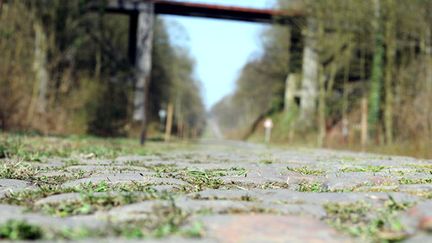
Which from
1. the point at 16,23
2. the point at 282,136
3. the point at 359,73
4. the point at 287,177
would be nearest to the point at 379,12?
the point at 359,73

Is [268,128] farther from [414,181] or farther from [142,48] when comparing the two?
[414,181]

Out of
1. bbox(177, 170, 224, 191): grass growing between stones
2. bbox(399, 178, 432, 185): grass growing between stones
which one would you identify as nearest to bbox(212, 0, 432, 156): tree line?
bbox(399, 178, 432, 185): grass growing between stones

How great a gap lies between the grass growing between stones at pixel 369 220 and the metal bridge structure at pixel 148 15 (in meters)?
24.4

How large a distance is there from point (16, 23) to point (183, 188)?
15341mm

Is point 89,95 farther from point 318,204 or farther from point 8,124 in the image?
point 318,204

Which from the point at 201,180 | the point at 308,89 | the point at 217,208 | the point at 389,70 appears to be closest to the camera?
the point at 217,208

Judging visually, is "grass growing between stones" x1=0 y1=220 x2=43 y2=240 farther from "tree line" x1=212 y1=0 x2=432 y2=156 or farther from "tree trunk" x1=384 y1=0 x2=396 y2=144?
"tree trunk" x1=384 y1=0 x2=396 y2=144

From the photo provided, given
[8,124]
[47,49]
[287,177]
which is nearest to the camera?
[287,177]

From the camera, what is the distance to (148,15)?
98.6 ft

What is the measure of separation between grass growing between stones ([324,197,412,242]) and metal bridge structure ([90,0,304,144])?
24.4 metres

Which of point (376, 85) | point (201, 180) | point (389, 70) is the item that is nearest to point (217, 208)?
point (201, 180)

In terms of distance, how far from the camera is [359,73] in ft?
85.1

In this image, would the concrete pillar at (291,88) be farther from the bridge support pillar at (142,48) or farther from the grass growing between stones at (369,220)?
the grass growing between stones at (369,220)

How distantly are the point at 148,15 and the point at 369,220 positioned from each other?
93.7 ft
